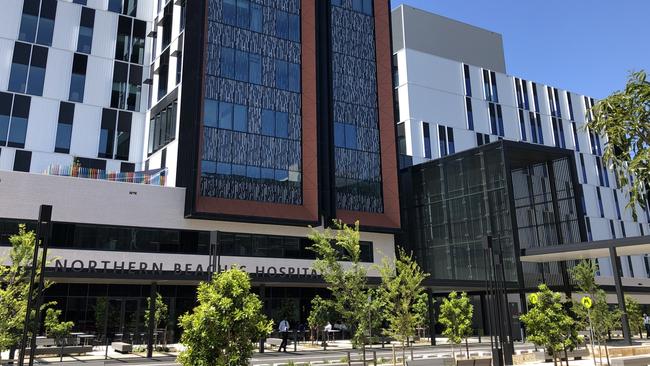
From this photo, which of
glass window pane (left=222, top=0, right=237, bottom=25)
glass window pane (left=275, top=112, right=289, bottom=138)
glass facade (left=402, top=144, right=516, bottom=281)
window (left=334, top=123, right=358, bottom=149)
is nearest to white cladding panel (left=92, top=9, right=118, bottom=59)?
glass window pane (left=222, top=0, right=237, bottom=25)

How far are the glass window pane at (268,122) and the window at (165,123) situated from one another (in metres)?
4.24

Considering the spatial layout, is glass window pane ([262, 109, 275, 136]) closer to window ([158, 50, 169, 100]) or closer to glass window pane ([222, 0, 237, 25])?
glass window pane ([222, 0, 237, 25])

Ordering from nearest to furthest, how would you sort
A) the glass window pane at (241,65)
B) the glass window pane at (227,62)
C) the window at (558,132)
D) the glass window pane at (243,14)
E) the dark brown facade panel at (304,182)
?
the dark brown facade panel at (304,182) < the glass window pane at (227,62) < the glass window pane at (241,65) < the glass window pane at (243,14) < the window at (558,132)

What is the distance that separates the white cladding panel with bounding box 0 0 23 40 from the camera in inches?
1820

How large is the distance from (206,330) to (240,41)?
37.7m

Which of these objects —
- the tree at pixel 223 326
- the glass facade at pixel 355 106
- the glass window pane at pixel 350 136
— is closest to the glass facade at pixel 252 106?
the glass facade at pixel 355 106

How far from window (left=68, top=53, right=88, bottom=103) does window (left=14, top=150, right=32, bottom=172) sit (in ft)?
20.5

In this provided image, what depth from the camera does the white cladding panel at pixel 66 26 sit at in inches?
1916

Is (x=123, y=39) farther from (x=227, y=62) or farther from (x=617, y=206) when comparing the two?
(x=617, y=206)

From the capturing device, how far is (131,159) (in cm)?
4981

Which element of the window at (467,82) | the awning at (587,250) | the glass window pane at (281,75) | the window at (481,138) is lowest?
the awning at (587,250)

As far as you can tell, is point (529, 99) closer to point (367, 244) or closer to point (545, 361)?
point (367, 244)

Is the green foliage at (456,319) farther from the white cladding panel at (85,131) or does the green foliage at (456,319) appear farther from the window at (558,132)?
the window at (558,132)

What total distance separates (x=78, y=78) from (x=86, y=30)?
16.3 ft
